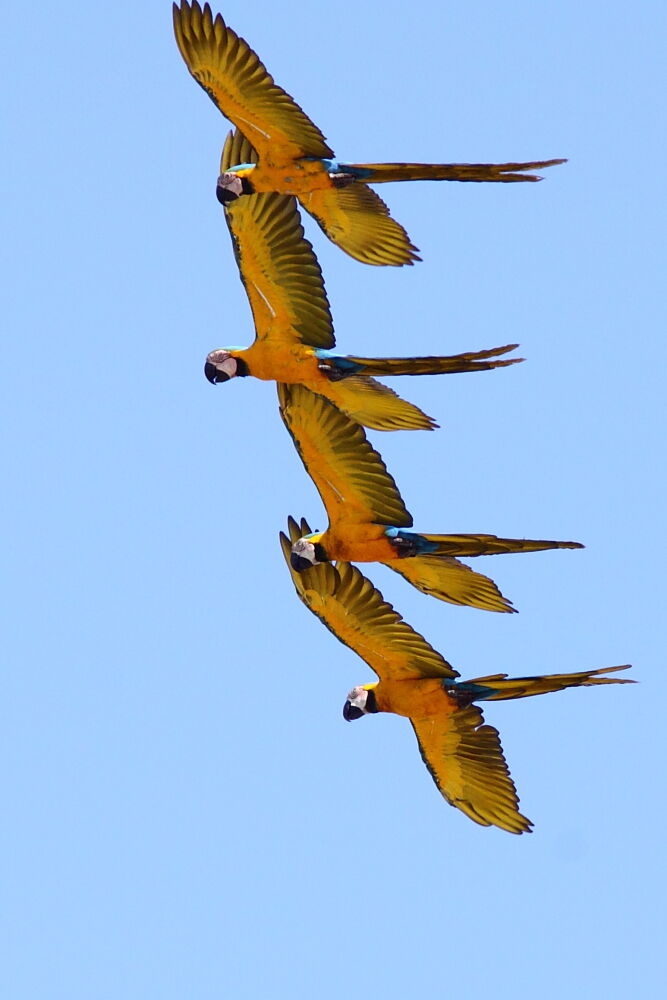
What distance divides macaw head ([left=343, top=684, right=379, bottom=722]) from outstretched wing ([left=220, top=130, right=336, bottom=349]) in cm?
331

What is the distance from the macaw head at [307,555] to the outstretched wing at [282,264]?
1846 mm

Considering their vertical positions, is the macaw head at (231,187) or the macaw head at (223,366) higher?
the macaw head at (231,187)

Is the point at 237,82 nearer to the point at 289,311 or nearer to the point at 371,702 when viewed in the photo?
the point at 289,311

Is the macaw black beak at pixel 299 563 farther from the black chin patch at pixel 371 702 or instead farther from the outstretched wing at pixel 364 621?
the black chin patch at pixel 371 702

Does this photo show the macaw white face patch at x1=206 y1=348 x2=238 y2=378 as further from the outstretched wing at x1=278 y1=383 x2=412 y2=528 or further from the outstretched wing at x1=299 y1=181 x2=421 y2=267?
the outstretched wing at x1=299 y1=181 x2=421 y2=267

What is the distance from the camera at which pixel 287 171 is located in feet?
74.0

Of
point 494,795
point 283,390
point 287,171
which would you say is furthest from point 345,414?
point 494,795

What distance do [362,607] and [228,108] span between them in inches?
186

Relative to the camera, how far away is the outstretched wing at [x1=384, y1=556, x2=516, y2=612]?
22.7 metres

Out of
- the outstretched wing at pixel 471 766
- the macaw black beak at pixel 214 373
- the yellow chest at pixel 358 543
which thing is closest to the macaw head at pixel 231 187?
the macaw black beak at pixel 214 373

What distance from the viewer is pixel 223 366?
75.9 feet

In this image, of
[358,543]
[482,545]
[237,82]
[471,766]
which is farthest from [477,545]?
[237,82]

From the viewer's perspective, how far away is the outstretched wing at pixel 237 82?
22.1 metres

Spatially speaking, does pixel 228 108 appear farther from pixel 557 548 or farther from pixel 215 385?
pixel 557 548
